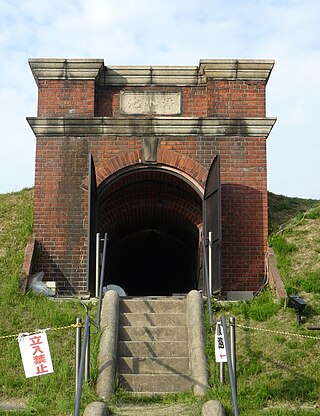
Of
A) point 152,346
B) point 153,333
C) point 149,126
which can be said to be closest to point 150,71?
point 149,126

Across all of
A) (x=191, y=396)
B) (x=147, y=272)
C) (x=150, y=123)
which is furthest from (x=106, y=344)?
(x=147, y=272)

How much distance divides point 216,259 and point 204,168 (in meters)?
2.16

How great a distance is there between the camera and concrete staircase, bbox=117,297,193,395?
9.91 meters

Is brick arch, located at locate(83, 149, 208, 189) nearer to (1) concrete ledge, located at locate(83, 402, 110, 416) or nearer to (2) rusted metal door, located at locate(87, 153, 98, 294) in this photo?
(2) rusted metal door, located at locate(87, 153, 98, 294)

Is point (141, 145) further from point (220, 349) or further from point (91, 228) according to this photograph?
point (220, 349)

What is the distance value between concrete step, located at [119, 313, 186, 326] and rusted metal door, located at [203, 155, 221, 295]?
1.75 m

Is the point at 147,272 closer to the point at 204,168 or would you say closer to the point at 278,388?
the point at 204,168

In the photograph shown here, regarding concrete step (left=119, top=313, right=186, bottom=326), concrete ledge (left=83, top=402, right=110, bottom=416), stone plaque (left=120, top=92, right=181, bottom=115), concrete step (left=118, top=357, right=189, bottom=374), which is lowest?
concrete ledge (left=83, top=402, right=110, bottom=416)

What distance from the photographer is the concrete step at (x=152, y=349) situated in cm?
1048

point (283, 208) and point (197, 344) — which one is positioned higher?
point (283, 208)

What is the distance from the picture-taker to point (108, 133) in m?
14.6

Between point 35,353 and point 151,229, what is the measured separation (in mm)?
10042

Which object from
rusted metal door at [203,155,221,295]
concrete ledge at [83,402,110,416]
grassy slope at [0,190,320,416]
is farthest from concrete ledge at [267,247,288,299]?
concrete ledge at [83,402,110,416]

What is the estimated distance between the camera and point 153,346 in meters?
10.6
